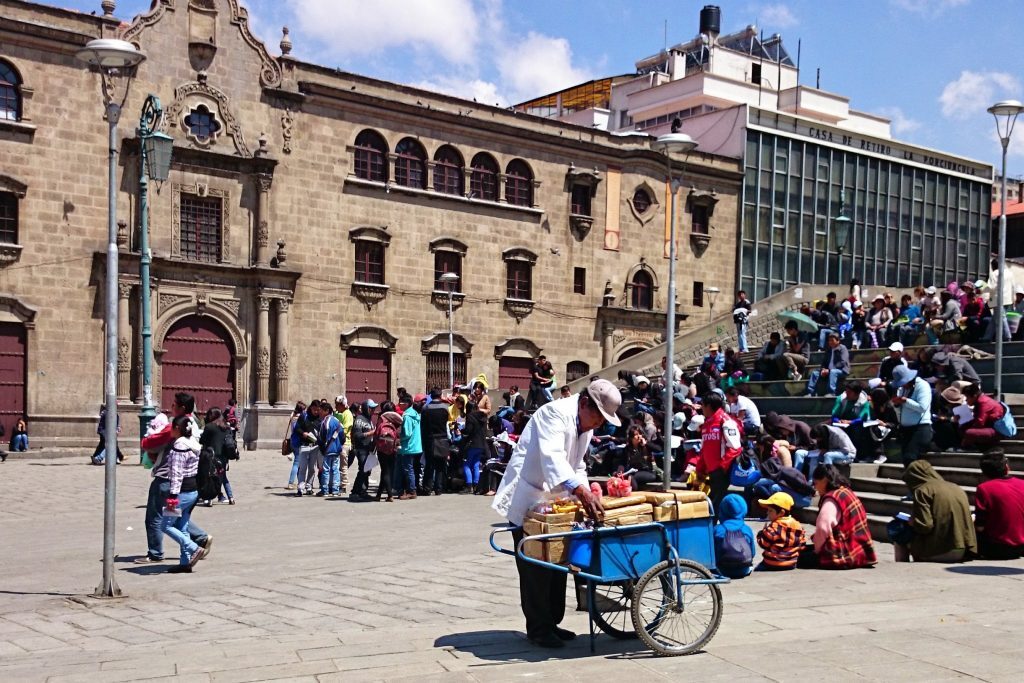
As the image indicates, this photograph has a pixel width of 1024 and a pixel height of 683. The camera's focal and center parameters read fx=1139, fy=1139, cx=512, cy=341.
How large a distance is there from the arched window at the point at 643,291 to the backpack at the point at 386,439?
89.4ft

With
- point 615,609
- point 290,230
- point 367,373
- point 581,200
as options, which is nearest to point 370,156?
point 290,230

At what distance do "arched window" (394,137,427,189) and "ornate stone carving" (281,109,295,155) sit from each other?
380 centimetres

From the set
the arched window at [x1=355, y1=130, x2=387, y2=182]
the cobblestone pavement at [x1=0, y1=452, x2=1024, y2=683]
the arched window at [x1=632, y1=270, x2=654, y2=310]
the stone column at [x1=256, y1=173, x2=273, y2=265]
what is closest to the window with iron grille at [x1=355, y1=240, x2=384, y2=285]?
the arched window at [x1=355, y1=130, x2=387, y2=182]

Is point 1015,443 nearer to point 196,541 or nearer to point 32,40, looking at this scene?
point 196,541

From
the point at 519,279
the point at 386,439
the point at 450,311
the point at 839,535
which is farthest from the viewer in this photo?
the point at 519,279

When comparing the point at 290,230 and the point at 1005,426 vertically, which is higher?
the point at 290,230

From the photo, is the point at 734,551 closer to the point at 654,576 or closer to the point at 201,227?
the point at 654,576

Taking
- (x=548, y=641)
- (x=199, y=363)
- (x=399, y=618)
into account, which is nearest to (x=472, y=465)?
(x=399, y=618)

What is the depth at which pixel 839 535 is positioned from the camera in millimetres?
11125

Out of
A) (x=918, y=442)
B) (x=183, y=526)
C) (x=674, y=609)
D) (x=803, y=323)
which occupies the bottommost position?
(x=183, y=526)

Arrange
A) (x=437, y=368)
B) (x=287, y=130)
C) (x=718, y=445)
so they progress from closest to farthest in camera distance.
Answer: (x=718, y=445) < (x=287, y=130) < (x=437, y=368)

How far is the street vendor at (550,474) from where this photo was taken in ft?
23.9

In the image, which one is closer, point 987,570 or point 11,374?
point 987,570

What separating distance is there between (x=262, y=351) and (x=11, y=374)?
7.32 m
